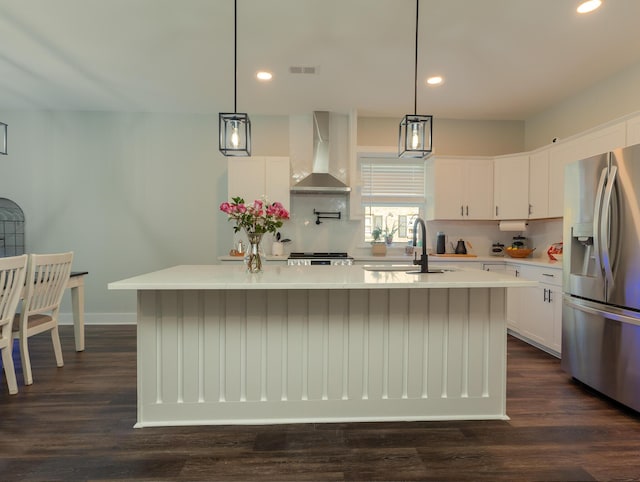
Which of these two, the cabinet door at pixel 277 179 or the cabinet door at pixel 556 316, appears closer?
the cabinet door at pixel 556 316

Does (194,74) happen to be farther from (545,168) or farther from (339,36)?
(545,168)

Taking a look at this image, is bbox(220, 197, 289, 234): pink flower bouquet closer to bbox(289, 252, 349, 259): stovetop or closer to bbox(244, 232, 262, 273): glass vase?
bbox(244, 232, 262, 273): glass vase

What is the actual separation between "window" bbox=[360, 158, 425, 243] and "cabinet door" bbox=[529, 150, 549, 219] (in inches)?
50.7

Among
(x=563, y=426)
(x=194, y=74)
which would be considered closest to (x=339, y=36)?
(x=194, y=74)

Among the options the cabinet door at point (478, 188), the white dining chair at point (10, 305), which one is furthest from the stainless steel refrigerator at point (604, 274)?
the white dining chair at point (10, 305)

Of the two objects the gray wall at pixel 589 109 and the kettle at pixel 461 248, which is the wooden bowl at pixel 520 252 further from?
the gray wall at pixel 589 109

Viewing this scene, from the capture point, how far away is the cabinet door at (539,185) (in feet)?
12.7

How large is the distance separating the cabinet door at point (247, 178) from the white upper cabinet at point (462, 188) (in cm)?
219

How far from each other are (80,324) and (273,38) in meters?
3.23

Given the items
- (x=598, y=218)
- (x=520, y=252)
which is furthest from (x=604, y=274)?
(x=520, y=252)

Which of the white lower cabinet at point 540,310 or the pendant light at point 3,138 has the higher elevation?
the pendant light at point 3,138

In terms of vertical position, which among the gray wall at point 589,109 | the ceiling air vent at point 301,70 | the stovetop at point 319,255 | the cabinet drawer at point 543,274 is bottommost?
the cabinet drawer at point 543,274

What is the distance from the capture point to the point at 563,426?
211cm

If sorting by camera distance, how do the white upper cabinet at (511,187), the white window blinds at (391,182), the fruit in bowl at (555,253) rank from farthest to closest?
the white window blinds at (391,182) < the white upper cabinet at (511,187) < the fruit in bowl at (555,253)
